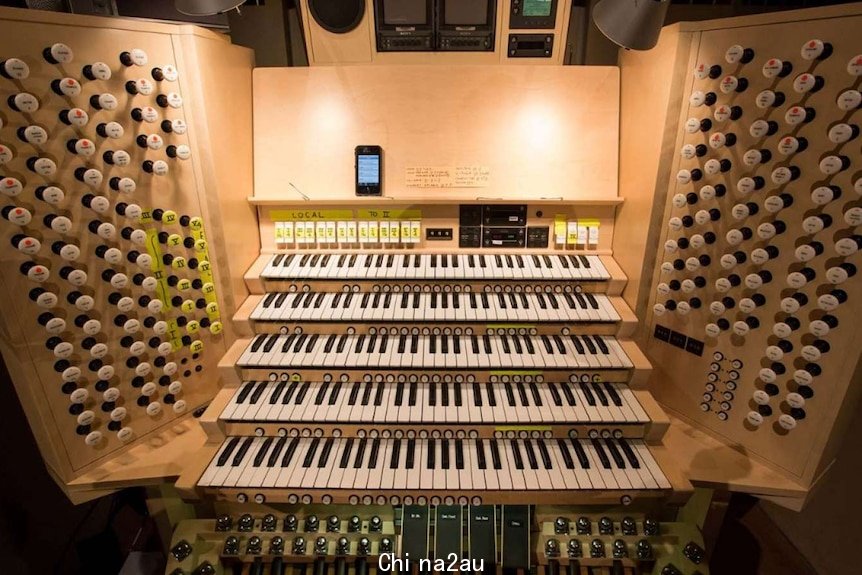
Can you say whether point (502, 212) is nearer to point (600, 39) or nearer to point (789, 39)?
point (600, 39)

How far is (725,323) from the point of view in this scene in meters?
2.25

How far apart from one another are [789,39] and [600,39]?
123 centimetres

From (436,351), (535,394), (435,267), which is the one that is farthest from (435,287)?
(535,394)

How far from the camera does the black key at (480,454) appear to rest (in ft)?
7.11

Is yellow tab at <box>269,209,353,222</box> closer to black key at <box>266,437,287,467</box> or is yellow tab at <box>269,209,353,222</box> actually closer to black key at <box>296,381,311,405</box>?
black key at <box>296,381,311,405</box>

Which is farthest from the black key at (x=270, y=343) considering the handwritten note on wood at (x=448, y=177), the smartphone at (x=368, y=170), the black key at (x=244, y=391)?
the handwritten note on wood at (x=448, y=177)

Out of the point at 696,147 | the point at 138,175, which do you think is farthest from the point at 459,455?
the point at 138,175

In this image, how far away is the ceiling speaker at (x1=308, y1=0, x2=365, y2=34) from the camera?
106 inches

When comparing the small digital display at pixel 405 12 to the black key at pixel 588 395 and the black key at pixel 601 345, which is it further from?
the black key at pixel 588 395

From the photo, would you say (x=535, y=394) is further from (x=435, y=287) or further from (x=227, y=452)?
(x=227, y=452)

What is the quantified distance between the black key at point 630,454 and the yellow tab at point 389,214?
63.3 inches

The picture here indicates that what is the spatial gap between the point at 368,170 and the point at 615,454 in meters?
1.95

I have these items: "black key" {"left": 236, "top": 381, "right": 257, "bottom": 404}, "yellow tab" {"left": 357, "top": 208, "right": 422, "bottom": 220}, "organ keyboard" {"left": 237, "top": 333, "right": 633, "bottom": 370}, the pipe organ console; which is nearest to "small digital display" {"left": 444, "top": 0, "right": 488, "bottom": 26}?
the pipe organ console

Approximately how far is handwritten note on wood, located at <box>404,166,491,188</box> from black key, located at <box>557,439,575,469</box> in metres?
1.44
